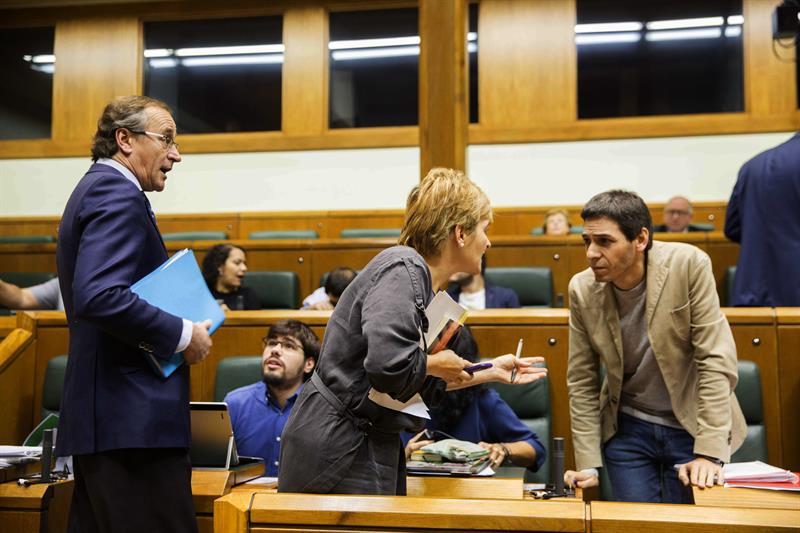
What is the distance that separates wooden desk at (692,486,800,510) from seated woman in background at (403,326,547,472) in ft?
2.83

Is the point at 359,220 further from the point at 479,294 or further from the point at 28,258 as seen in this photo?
the point at 479,294

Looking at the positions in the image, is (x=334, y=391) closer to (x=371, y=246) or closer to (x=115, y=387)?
(x=115, y=387)

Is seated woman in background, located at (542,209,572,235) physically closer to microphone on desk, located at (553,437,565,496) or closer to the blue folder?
microphone on desk, located at (553,437,565,496)

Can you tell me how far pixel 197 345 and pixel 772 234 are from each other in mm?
2419

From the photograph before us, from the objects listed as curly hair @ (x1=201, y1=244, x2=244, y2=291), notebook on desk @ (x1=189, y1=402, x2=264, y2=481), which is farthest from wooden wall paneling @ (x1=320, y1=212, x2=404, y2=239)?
notebook on desk @ (x1=189, y1=402, x2=264, y2=481)

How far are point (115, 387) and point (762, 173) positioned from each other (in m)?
2.61

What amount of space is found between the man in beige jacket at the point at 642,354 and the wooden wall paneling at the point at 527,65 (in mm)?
4731

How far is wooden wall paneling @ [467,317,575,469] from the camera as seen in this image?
8.02 ft

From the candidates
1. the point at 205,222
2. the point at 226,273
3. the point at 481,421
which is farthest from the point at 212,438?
the point at 205,222

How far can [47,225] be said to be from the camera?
6.80m

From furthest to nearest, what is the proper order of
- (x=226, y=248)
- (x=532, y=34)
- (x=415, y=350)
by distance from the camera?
(x=532, y=34), (x=226, y=248), (x=415, y=350)

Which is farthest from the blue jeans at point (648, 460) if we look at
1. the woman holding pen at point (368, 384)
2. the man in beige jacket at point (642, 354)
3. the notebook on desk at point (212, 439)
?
the notebook on desk at point (212, 439)

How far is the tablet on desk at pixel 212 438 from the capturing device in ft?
5.89

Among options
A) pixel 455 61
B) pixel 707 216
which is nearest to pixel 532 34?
pixel 707 216
